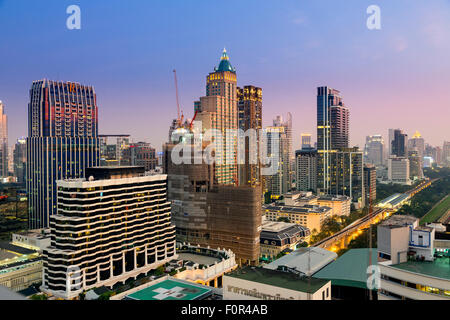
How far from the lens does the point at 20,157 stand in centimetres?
2481

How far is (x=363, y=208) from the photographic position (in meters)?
27.7

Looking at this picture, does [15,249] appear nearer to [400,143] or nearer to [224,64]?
[224,64]

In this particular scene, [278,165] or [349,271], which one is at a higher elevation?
[278,165]

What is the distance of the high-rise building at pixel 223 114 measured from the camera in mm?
23031

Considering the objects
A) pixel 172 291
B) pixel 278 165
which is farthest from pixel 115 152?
pixel 172 291

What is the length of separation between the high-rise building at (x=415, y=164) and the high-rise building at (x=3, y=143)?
35.7 metres

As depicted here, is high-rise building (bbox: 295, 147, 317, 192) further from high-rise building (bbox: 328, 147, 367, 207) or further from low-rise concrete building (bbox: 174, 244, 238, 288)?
low-rise concrete building (bbox: 174, 244, 238, 288)

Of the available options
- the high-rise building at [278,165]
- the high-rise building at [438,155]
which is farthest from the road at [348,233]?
the high-rise building at [438,155]

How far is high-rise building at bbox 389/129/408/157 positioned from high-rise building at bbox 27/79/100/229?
29240 millimetres

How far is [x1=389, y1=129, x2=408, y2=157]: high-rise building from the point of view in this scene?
36500 mm

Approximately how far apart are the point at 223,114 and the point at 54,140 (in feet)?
35.0

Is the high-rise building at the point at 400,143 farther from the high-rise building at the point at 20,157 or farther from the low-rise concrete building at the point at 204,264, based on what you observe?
the high-rise building at the point at 20,157

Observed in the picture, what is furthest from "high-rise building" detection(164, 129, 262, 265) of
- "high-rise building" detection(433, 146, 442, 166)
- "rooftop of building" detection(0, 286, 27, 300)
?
"high-rise building" detection(433, 146, 442, 166)
